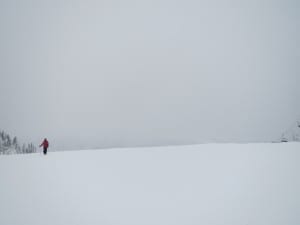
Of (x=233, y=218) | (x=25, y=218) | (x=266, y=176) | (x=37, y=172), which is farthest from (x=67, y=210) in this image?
(x=266, y=176)

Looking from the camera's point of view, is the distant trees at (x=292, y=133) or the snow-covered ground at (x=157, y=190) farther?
the distant trees at (x=292, y=133)

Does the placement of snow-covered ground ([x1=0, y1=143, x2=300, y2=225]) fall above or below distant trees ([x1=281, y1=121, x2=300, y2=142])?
below

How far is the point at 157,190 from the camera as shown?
12.0m

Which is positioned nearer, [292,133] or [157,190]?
[157,190]

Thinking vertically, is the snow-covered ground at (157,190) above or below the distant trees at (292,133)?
below

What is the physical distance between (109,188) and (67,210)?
7.42 ft

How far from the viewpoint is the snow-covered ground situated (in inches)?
377

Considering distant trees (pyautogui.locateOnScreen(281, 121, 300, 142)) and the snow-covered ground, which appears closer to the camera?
the snow-covered ground

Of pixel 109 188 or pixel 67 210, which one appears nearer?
pixel 67 210

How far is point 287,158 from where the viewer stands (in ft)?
44.5

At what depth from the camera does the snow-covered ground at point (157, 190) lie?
957cm

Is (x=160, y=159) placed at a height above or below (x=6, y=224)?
above

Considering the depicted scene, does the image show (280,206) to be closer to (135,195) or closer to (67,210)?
(135,195)

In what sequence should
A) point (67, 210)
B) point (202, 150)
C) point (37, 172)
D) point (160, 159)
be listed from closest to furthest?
point (67, 210) → point (37, 172) → point (160, 159) → point (202, 150)
